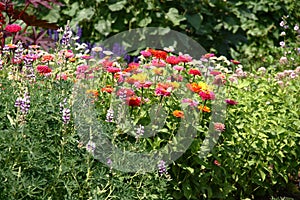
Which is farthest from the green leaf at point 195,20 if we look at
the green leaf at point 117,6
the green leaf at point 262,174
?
the green leaf at point 262,174

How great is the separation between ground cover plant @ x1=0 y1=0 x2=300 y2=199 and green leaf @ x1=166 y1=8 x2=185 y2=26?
176 centimetres

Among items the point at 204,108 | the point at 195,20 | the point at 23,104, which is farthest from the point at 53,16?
the point at 23,104

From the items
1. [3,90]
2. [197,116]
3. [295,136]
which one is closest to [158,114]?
[197,116]

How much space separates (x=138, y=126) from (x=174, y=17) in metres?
3.29

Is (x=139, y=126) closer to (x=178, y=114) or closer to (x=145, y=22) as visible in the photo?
(x=178, y=114)

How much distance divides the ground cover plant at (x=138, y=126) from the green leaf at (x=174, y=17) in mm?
1757

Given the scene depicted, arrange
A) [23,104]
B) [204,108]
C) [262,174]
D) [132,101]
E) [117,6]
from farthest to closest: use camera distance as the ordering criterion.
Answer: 1. [117,6]
2. [262,174]
3. [204,108]
4. [132,101]
5. [23,104]

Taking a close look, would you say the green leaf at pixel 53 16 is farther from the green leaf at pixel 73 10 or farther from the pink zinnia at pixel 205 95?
the pink zinnia at pixel 205 95

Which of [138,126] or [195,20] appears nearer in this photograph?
[138,126]

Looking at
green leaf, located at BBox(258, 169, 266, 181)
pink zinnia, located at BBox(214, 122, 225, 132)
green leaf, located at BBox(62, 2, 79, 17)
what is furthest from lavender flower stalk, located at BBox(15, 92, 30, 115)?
green leaf, located at BBox(62, 2, 79, 17)

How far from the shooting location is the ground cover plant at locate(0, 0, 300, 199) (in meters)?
2.38

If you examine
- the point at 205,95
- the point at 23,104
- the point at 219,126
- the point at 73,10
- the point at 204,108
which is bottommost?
the point at 73,10

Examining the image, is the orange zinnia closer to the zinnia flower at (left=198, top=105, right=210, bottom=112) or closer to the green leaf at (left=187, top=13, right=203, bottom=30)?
the zinnia flower at (left=198, top=105, right=210, bottom=112)

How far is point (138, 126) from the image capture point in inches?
119
